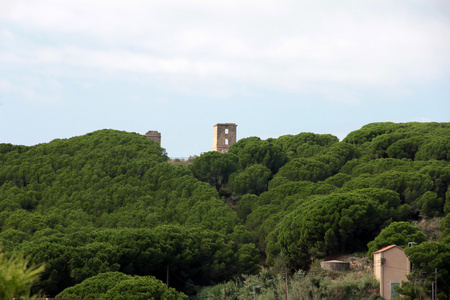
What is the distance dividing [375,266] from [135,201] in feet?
49.7

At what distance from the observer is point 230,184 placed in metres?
37.8

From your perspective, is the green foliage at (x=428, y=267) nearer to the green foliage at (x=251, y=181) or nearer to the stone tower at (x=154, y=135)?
the green foliage at (x=251, y=181)

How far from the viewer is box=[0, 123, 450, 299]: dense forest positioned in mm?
24781

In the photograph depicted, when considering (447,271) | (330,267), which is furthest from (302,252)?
(447,271)

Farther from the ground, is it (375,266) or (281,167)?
(281,167)

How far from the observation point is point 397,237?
80.6 ft

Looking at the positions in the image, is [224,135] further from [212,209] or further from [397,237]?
[397,237]

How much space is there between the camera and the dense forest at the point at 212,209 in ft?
81.3

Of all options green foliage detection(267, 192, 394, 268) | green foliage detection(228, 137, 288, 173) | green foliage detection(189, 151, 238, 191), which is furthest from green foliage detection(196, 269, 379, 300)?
green foliage detection(228, 137, 288, 173)

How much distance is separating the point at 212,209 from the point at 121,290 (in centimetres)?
1164

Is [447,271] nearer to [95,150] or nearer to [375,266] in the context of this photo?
[375,266]

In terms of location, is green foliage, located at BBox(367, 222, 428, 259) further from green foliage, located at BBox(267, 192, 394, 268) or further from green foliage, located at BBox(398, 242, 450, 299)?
green foliage, located at BBox(398, 242, 450, 299)

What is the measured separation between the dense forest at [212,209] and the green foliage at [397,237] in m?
0.05

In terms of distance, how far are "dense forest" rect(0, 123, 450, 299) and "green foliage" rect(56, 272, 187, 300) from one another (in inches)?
2.5
